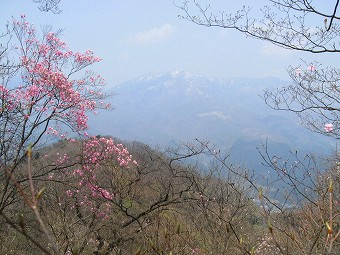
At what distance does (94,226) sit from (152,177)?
3260 mm

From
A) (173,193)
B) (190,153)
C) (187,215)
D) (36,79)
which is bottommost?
(187,215)

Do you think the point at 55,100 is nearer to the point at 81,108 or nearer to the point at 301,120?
the point at 81,108

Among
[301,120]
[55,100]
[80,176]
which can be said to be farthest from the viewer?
[80,176]

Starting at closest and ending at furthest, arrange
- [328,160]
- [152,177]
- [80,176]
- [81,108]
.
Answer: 1. [328,160]
2. [81,108]
3. [80,176]
4. [152,177]

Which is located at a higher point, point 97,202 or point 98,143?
point 98,143

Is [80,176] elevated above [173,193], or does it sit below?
above

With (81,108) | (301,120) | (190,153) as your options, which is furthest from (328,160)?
(81,108)

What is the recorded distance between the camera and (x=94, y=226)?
10.9 m

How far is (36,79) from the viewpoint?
32.8 ft

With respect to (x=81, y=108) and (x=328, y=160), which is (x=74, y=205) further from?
(x=328, y=160)

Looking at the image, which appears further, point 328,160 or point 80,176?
point 80,176

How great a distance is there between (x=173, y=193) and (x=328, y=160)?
6.09 metres

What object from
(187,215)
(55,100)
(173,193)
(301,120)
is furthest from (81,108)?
(301,120)

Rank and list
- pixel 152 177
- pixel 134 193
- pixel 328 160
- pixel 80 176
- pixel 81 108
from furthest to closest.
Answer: pixel 152 177, pixel 134 193, pixel 80 176, pixel 81 108, pixel 328 160
